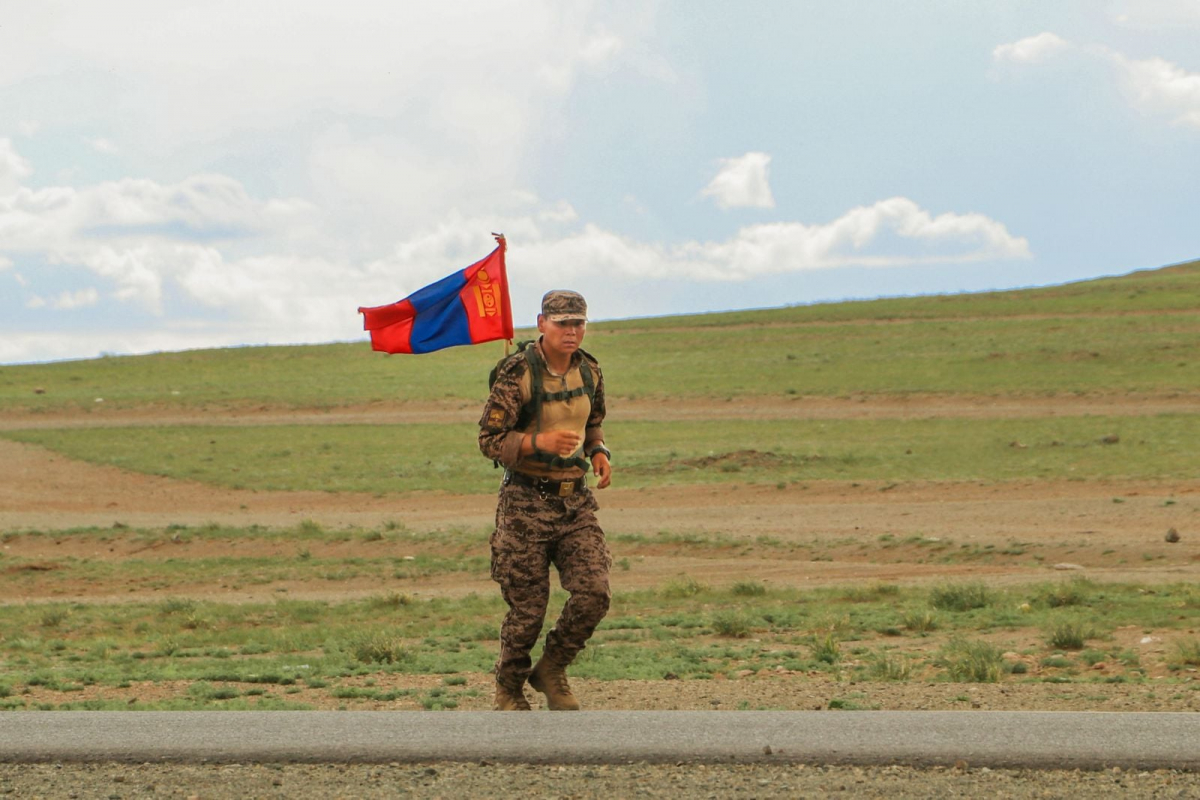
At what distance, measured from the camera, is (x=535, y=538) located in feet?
23.4

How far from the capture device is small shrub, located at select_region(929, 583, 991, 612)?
13.0 m

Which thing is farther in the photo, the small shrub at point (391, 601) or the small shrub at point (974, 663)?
the small shrub at point (391, 601)

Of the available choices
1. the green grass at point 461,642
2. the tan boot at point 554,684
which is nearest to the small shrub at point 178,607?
the green grass at point 461,642

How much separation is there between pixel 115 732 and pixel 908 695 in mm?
4389

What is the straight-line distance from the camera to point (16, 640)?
12.9 metres

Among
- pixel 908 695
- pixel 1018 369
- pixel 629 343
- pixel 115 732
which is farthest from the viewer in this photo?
pixel 629 343

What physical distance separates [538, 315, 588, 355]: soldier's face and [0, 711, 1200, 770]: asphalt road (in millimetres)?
1868

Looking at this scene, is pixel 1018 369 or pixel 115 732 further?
pixel 1018 369

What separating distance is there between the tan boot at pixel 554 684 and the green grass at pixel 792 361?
30.6 m

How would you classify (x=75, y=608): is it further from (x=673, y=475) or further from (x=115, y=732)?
(x=673, y=475)

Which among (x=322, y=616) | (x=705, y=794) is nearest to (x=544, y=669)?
(x=705, y=794)

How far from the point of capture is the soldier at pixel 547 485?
7.05 m

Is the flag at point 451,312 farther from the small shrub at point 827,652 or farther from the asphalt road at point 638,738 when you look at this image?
the small shrub at point 827,652

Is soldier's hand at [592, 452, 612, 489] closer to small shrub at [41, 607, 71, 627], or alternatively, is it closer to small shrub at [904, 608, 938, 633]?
small shrub at [904, 608, 938, 633]
